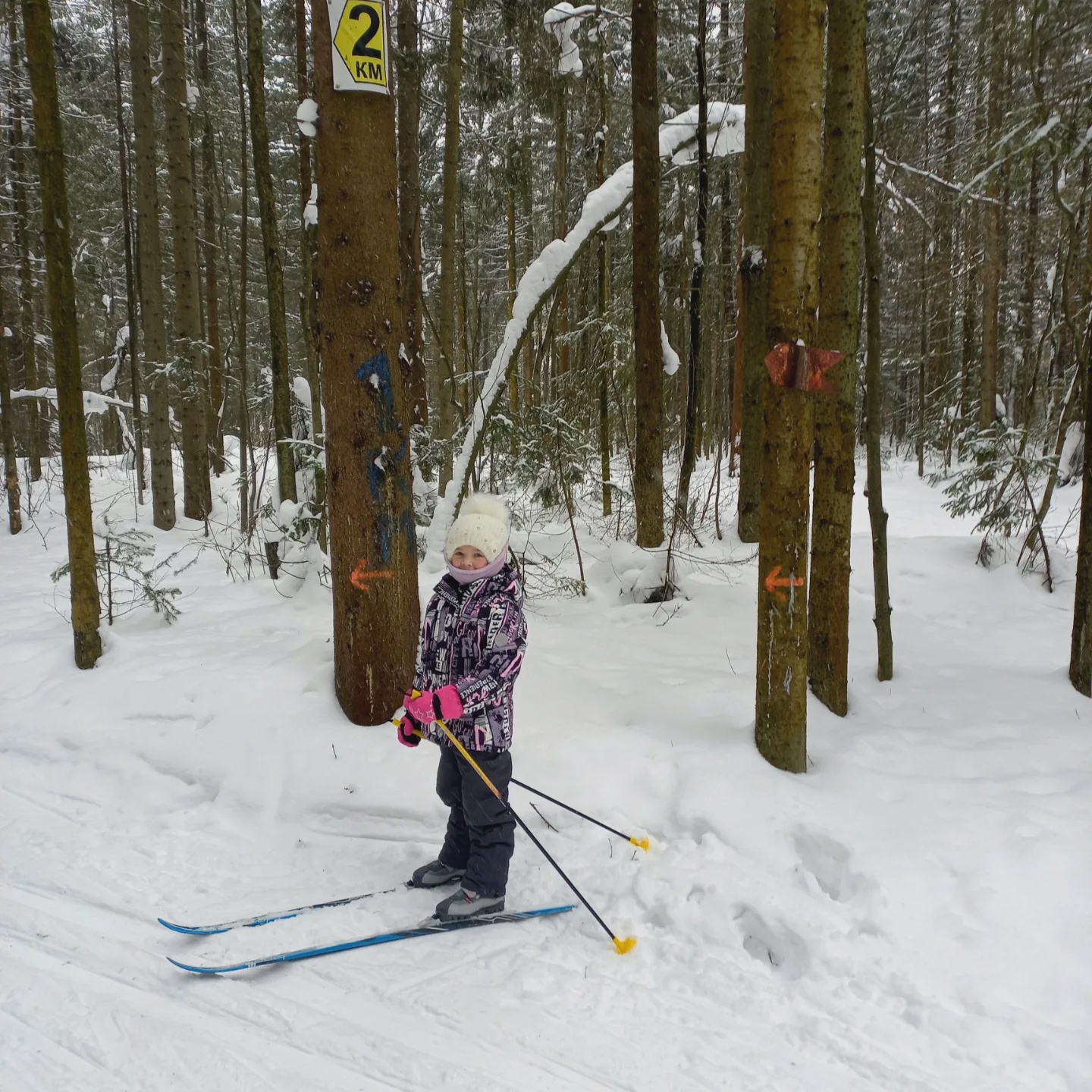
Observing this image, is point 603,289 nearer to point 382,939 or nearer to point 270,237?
point 270,237

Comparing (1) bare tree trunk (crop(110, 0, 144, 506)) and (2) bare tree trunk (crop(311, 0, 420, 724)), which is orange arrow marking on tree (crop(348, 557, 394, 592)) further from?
(1) bare tree trunk (crop(110, 0, 144, 506))

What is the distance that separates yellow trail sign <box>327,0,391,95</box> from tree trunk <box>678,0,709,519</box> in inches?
149

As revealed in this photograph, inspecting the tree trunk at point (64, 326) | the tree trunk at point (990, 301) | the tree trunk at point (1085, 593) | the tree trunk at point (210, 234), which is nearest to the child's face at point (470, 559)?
the tree trunk at point (64, 326)

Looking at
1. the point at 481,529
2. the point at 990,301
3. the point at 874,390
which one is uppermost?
the point at 990,301

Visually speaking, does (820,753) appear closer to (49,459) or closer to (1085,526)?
(1085,526)

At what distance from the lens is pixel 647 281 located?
689 cm

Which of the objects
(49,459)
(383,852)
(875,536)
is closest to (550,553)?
(875,536)

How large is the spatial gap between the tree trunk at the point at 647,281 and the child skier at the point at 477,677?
14.3 ft

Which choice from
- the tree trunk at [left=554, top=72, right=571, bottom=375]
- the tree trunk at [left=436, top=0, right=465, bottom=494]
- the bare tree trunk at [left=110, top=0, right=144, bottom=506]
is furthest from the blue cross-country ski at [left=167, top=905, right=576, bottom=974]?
the bare tree trunk at [left=110, top=0, right=144, bottom=506]

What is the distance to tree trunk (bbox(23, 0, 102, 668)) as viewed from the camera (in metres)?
4.48

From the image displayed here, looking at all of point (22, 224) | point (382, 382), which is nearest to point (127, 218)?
point (22, 224)

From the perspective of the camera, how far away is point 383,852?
3.50 m

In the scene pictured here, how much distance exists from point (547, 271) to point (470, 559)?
11.8 feet

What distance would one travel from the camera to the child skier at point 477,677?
2949 millimetres
